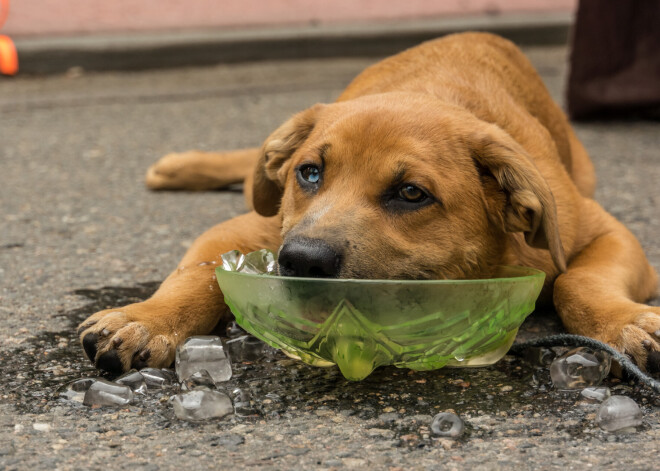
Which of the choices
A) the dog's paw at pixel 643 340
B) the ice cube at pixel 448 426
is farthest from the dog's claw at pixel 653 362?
the ice cube at pixel 448 426

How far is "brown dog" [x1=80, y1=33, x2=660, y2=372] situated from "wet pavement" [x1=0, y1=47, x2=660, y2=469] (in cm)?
23

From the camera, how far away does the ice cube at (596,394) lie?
2.75 meters

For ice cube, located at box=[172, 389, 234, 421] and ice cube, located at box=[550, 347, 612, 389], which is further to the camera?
ice cube, located at box=[550, 347, 612, 389]

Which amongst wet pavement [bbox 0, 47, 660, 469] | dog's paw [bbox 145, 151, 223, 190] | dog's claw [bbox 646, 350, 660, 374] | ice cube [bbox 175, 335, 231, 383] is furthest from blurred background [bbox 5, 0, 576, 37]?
dog's claw [bbox 646, 350, 660, 374]

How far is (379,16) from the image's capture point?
37.3ft

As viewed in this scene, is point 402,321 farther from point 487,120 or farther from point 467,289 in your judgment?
point 487,120

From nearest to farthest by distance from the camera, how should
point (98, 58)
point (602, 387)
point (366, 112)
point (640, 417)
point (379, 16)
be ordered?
1. point (640, 417)
2. point (602, 387)
3. point (366, 112)
4. point (98, 58)
5. point (379, 16)

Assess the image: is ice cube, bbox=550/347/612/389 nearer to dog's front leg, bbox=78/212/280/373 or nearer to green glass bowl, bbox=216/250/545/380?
green glass bowl, bbox=216/250/545/380

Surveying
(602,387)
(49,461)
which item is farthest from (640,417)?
(49,461)

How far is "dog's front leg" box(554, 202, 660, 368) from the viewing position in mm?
2922

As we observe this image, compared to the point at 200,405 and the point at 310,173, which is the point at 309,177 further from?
the point at 200,405

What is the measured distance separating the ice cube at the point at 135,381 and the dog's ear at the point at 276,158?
3.42ft

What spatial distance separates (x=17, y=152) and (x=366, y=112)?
4319 mm

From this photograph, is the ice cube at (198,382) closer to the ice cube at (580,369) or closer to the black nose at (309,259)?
the black nose at (309,259)
